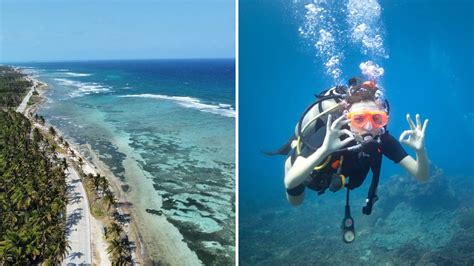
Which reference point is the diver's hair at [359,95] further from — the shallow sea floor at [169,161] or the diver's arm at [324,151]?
the shallow sea floor at [169,161]

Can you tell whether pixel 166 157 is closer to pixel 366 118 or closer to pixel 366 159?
pixel 366 159

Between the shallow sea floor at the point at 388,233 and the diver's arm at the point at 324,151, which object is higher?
the diver's arm at the point at 324,151

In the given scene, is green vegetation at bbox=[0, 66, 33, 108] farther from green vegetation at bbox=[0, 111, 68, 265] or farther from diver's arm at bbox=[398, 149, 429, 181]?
diver's arm at bbox=[398, 149, 429, 181]

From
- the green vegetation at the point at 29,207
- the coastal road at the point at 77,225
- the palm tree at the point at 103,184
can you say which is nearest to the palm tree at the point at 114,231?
the coastal road at the point at 77,225

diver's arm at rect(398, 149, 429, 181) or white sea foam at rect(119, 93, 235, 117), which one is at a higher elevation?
diver's arm at rect(398, 149, 429, 181)

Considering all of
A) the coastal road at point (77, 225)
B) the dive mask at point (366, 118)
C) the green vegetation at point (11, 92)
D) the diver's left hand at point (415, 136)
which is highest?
the dive mask at point (366, 118)

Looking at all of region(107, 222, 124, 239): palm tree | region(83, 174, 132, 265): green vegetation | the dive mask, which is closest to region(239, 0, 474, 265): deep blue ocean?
the dive mask
